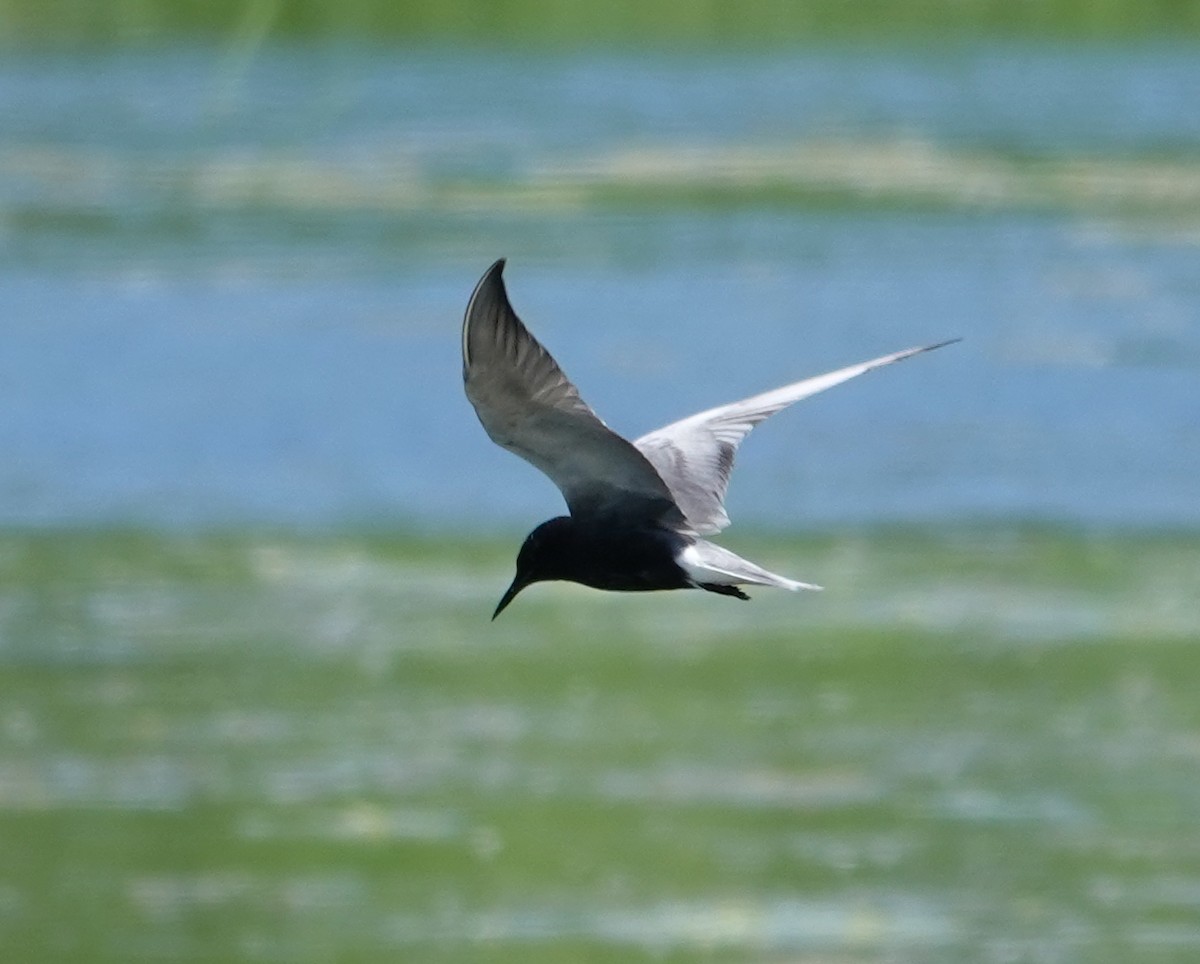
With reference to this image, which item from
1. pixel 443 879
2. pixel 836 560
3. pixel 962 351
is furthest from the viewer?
pixel 962 351

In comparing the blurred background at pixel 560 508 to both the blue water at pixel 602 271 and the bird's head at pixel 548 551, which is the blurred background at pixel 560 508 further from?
the bird's head at pixel 548 551

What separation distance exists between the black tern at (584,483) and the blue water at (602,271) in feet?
24.8

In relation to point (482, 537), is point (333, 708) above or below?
below

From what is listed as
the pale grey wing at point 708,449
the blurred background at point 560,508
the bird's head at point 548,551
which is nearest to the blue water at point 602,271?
the blurred background at point 560,508

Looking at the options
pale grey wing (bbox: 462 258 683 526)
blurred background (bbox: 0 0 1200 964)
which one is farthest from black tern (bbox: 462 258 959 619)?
blurred background (bbox: 0 0 1200 964)

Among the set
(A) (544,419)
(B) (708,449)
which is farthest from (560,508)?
(A) (544,419)

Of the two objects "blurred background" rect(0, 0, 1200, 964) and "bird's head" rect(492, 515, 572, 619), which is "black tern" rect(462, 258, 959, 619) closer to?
"bird's head" rect(492, 515, 572, 619)

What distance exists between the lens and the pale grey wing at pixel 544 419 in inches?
211

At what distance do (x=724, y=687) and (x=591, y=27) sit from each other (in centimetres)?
1702

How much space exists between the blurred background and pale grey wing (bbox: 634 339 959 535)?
4.51ft

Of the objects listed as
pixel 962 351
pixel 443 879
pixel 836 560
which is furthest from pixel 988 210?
pixel 443 879

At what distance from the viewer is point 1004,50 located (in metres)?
26.1

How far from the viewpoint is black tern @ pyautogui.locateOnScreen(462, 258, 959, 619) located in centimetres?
539

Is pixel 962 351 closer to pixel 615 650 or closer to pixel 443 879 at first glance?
pixel 615 650
